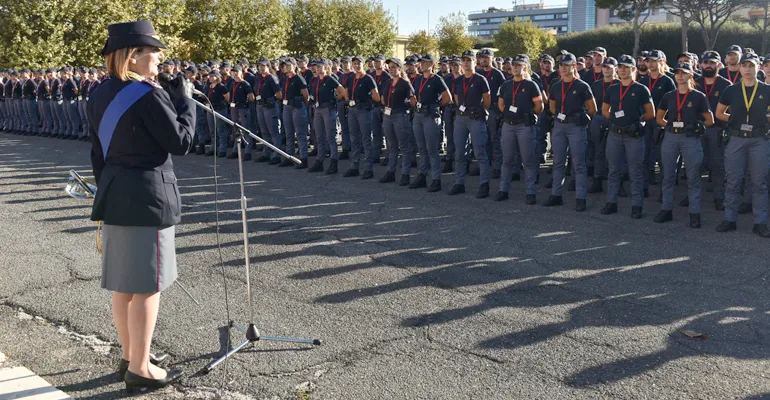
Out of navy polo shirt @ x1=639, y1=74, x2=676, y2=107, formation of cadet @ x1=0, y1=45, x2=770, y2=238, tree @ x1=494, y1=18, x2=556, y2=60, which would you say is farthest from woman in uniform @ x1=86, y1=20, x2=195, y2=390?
tree @ x1=494, y1=18, x2=556, y2=60

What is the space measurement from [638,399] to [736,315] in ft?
6.39

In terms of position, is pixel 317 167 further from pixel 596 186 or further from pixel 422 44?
pixel 422 44

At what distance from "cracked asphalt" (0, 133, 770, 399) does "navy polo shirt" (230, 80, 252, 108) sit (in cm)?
581

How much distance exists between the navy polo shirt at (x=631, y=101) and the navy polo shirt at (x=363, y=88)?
4844mm

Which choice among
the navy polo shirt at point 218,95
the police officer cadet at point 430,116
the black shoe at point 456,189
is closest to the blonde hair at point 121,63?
the black shoe at point 456,189

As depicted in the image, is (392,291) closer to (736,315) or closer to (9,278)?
(736,315)

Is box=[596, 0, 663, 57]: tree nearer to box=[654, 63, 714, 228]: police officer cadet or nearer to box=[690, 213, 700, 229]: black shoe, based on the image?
box=[654, 63, 714, 228]: police officer cadet

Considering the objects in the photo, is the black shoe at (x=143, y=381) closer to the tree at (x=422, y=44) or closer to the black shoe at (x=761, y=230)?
the black shoe at (x=761, y=230)

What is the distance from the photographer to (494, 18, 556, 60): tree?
59906 mm

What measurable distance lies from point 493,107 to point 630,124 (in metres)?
3.36

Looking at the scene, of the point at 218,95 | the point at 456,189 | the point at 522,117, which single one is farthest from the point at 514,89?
the point at 218,95

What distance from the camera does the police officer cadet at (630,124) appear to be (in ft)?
30.2

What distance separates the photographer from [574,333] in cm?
513

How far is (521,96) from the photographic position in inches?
395
